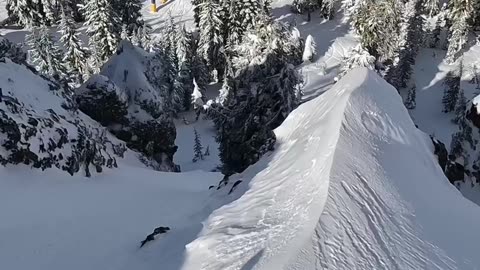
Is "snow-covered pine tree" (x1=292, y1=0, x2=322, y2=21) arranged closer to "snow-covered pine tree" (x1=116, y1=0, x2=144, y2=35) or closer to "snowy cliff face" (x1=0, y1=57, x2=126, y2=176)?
"snow-covered pine tree" (x1=116, y1=0, x2=144, y2=35)

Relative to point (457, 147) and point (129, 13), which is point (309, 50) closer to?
point (129, 13)

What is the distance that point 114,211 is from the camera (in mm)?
10578

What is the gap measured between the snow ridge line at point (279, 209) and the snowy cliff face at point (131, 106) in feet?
33.3

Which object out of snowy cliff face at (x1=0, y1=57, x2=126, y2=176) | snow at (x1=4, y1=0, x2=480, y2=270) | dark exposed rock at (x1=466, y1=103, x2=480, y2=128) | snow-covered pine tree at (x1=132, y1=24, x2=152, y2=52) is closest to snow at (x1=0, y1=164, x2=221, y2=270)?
snow at (x1=4, y1=0, x2=480, y2=270)

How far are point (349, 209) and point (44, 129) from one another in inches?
383

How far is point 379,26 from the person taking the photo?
32562 mm

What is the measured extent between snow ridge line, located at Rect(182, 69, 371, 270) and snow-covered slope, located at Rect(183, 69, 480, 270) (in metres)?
0.02

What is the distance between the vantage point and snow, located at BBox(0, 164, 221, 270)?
801 cm

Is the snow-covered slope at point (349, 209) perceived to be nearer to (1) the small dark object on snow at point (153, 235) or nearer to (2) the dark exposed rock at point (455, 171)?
(1) the small dark object on snow at point (153, 235)

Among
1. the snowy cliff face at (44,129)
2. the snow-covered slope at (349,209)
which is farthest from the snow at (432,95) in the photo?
the snow-covered slope at (349,209)

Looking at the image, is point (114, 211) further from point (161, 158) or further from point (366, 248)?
point (161, 158)

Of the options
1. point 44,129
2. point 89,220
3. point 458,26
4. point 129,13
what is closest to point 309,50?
point 458,26

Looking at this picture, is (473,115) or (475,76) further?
(475,76)

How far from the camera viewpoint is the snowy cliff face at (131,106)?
18.2 meters
